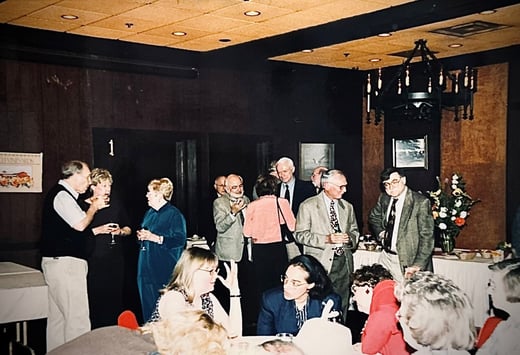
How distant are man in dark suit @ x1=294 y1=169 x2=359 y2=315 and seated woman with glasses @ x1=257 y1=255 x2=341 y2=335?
0.06m

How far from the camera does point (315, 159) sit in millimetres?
2877

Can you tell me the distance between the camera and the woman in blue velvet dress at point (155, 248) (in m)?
2.69

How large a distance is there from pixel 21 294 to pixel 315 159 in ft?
4.52

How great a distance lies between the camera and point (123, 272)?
8.87 feet

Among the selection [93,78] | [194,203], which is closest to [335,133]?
[194,203]

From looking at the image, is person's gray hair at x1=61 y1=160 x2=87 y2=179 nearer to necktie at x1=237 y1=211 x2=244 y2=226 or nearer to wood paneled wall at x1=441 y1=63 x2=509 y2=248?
necktie at x1=237 y1=211 x2=244 y2=226

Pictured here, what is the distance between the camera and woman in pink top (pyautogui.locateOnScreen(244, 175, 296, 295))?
2.81m

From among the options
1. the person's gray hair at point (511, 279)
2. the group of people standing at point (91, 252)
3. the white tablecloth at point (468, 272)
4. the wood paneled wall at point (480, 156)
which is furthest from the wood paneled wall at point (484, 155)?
the group of people standing at point (91, 252)

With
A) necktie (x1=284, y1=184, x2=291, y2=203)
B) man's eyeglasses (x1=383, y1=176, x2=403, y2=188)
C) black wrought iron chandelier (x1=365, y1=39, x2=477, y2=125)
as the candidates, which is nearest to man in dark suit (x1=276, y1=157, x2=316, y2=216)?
necktie (x1=284, y1=184, x2=291, y2=203)

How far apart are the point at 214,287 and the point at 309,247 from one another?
448 mm

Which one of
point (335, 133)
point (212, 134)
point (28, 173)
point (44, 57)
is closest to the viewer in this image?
point (28, 173)

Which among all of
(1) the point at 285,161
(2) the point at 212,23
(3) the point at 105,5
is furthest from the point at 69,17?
(1) the point at 285,161

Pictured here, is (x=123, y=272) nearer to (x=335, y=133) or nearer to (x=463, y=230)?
(x=335, y=133)

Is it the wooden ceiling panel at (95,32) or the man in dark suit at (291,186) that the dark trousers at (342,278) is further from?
the wooden ceiling panel at (95,32)
